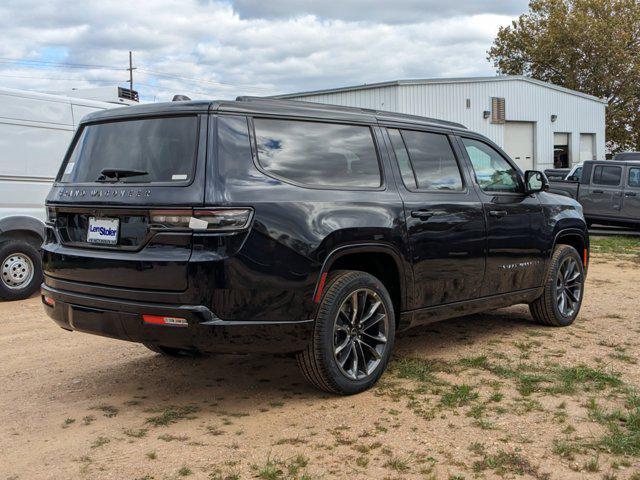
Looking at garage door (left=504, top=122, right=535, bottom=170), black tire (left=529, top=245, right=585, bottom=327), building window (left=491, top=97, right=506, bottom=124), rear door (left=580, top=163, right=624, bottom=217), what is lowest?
black tire (left=529, top=245, right=585, bottom=327)

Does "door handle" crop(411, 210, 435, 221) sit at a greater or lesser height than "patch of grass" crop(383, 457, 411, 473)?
greater

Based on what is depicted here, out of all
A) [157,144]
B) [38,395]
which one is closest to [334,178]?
[157,144]

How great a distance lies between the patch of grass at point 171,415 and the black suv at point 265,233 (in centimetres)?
50

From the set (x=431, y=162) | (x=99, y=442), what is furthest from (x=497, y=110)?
(x=99, y=442)

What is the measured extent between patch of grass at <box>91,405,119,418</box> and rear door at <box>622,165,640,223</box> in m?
14.5

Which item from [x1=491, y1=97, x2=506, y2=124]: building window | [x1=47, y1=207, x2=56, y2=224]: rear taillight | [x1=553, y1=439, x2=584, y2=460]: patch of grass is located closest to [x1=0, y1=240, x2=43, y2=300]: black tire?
[x1=47, y1=207, x2=56, y2=224]: rear taillight

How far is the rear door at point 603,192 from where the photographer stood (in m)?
16.5

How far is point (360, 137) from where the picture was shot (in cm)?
495

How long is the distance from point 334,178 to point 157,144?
1.14 metres

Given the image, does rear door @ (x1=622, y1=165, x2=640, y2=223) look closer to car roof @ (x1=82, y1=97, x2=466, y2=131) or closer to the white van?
the white van

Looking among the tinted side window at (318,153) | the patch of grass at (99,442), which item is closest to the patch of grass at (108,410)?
the patch of grass at (99,442)

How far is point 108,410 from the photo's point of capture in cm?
446

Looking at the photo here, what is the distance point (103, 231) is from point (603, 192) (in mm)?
14743

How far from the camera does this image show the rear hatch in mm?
3955
